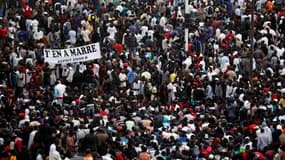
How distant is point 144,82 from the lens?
24609 millimetres

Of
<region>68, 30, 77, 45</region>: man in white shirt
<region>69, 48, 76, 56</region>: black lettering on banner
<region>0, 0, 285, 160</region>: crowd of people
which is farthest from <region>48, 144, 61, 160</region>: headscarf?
<region>68, 30, 77, 45</region>: man in white shirt

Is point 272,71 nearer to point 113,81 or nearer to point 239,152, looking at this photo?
point 113,81

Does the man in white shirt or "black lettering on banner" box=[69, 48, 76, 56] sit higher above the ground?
the man in white shirt

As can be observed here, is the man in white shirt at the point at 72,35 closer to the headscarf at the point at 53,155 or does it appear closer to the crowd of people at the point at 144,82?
the crowd of people at the point at 144,82

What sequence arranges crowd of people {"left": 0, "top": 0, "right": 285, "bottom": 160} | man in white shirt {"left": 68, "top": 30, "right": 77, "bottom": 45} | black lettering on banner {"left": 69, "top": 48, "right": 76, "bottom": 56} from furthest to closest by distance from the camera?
man in white shirt {"left": 68, "top": 30, "right": 77, "bottom": 45} < black lettering on banner {"left": 69, "top": 48, "right": 76, "bottom": 56} < crowd of people {"left": 0, "top": 0, "right": 285, "bottom": 160}

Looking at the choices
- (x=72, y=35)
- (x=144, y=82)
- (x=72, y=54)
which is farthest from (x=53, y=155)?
A: (x=72, y=35)

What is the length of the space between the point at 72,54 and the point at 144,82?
8.10ft

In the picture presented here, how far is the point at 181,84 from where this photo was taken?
25.0m

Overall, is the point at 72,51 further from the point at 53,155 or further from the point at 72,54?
the point at 53,155

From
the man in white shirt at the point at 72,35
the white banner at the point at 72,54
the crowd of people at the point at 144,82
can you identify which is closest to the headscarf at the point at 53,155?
the crowd of people at the point at 144,82

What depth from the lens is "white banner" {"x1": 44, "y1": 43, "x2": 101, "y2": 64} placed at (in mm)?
23109

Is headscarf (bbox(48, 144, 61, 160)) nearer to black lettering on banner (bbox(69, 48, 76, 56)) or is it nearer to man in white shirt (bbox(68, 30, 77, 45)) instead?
black lettering on banner (bbox(69, 48, 76, 56))

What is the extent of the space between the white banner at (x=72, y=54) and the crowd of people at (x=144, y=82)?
0.65 m

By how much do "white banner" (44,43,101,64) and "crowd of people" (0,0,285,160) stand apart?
2.13 ft
